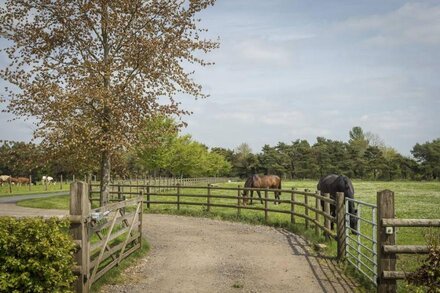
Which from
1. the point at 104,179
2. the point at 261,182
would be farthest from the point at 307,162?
the point at 104,179

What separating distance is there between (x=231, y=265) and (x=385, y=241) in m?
4.41

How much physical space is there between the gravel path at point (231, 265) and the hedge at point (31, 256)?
228 cm

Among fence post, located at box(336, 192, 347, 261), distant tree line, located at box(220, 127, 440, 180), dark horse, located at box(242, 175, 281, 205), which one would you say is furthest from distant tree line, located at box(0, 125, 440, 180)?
fence post, located at box(336, 192, 347, 261)

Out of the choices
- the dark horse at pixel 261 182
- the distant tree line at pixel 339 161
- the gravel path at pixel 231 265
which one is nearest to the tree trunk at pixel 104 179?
the gravel path at pixel 231 265

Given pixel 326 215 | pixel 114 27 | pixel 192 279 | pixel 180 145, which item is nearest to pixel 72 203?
pixel 192 279

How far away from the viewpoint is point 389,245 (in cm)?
740

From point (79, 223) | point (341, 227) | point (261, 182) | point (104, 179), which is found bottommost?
point (341, 227)

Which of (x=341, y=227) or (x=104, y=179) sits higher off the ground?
(x=104, y=179)

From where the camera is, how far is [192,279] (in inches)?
368

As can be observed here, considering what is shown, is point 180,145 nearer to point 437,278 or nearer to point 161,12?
point 161,12

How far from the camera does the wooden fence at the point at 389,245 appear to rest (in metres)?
7.22

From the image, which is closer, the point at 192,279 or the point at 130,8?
Answer: the point at 192,279

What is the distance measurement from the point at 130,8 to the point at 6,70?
211 inches

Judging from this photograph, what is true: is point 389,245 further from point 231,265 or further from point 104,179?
point 104,179
